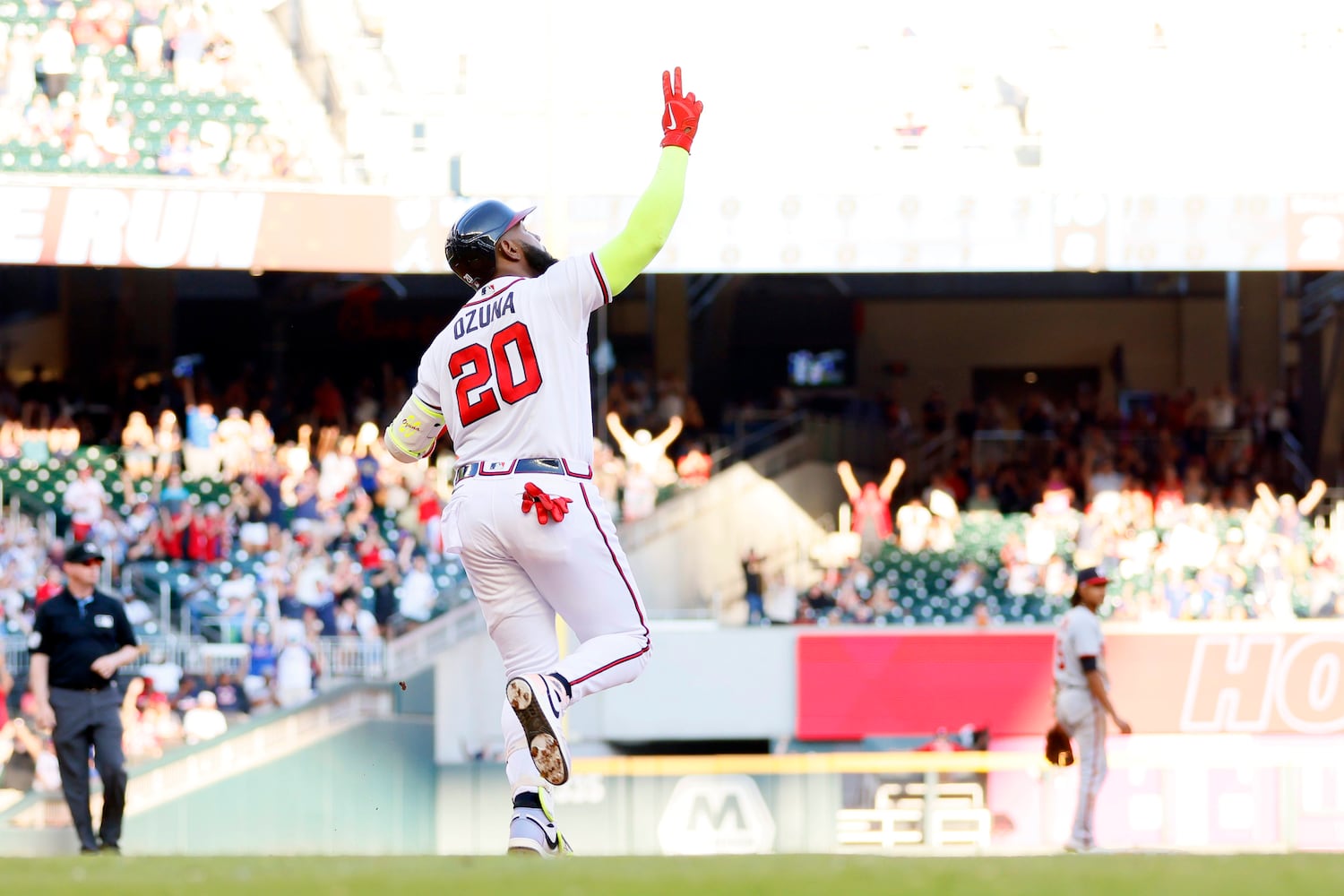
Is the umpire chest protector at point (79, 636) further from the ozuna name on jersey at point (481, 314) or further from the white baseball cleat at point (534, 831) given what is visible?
the white baseball cleat at point (534, 831)

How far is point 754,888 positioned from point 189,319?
19226mm

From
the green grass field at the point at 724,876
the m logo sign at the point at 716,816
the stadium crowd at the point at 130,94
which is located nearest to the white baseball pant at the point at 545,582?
the green grass field at the point at 724,876

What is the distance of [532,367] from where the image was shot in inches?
178

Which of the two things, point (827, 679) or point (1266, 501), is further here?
point (1266, 501)

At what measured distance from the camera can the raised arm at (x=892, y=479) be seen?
1605cm

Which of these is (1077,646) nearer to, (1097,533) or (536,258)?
(536,258)

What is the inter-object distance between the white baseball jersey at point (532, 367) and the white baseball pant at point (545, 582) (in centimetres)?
11

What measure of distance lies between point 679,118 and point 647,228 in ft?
1.15

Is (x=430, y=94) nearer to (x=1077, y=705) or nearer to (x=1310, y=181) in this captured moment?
(x=1310, y=181)

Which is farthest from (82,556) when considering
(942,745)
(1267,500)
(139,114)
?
(1267,500)

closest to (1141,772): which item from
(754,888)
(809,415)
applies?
(809,415)

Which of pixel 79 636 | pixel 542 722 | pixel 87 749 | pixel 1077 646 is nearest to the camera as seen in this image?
pixel 542 722

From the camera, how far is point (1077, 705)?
9.26m

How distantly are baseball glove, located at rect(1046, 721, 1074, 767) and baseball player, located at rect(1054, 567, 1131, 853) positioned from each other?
6 cm
